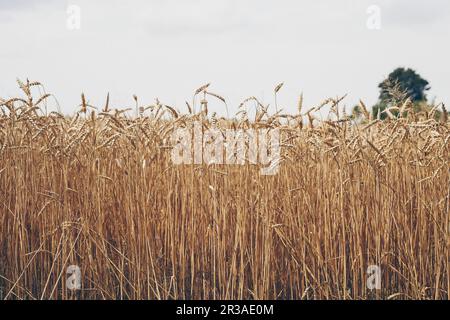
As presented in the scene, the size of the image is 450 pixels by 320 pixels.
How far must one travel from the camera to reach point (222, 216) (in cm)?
234

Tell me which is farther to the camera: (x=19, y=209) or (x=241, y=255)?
(x=19, y=209)

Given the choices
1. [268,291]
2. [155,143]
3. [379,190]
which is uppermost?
[155,143]

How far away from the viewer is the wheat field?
2303 millimetres

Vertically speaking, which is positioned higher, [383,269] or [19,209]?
[19,209]

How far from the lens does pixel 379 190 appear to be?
2344 mm

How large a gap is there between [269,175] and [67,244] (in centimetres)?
87

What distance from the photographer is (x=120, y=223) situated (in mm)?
2518

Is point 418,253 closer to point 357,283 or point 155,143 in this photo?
point 357,283

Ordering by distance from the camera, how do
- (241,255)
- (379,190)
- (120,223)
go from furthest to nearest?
(120,223)
(379,190)
(241,255)

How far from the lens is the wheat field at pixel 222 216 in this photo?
2303mm

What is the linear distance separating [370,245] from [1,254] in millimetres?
1575

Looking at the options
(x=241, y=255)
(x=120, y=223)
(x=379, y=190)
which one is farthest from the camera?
(x=120, y=223)

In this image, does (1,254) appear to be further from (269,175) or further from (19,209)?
(269,175)

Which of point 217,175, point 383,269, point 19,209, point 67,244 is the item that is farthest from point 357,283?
point 19,209
